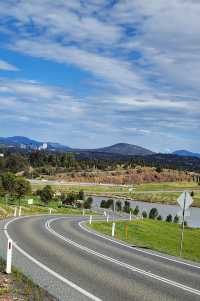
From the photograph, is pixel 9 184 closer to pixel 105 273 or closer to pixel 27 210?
pixel 27 210

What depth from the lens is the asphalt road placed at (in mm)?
12938

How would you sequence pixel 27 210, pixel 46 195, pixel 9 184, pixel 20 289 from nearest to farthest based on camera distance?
pixel 20 289
pixel 27 210
pixel 9 184
pixel 46 195

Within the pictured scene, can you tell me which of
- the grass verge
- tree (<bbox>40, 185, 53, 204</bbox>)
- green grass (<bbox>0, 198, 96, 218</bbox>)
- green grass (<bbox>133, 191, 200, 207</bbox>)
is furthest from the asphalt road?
green grass (<bbox>133, 191, 200, 207</bbox>)

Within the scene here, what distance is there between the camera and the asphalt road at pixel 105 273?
12938 millimetres

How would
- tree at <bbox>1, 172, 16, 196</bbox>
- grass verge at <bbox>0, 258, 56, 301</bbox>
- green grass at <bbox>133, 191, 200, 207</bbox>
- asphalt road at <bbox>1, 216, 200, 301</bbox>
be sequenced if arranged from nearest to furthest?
grass verge at <bbox>0, 258, 56, 301</bbox>, asphalt road at <bbox>1, 216, 200, 301</bbox>, tree at <bbox>1, 172, 16, 196</bbox>, green grass at <bbox>133, 191, 200, 207</bbox>

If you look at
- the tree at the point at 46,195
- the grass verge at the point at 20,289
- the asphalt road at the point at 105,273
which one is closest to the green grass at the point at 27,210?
the tree at the point at 46,195

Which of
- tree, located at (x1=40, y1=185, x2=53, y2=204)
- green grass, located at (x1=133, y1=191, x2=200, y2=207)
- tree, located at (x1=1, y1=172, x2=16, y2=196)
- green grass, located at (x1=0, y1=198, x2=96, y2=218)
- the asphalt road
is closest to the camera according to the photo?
the asphalt road

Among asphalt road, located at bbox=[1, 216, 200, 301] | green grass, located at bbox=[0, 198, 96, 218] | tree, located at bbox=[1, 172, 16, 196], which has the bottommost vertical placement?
green grass, located at bbox=[0, 198, 96, 218]

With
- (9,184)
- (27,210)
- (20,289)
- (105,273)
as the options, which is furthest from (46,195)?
(20,289)

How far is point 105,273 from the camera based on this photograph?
16031mm

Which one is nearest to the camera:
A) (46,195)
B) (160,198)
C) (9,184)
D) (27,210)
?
(27,210)

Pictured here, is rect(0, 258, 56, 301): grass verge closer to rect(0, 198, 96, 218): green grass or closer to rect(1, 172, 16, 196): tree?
rect(0, 198, 96, 218): green grass

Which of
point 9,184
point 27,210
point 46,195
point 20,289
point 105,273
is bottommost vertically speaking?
point 27,210

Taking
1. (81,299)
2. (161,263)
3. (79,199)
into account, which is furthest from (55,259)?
(79,199)
